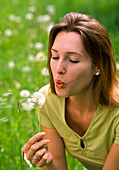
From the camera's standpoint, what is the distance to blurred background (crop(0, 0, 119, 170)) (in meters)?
2.14

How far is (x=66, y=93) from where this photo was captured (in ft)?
4.65

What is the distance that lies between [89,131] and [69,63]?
1.33ft

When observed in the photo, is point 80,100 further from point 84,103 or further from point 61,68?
point 61,68

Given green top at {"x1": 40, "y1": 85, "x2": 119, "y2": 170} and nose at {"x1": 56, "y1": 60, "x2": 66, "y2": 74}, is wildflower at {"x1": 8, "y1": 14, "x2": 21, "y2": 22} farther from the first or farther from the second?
nose at {"x1": 56, "y1": 60, "x2": 66, "y2": 74}

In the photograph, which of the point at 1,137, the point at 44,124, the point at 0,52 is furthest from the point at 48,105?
the point at 0,52

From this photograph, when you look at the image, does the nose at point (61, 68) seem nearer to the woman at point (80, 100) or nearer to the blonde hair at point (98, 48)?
the woman at point (80, 100)

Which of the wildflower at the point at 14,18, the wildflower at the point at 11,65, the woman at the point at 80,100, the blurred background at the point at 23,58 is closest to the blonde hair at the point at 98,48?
the woman at the point at 80,100

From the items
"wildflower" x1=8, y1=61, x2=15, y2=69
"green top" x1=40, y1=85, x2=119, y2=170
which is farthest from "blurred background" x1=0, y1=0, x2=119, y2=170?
"green top" x1=40, y1=85, x2=119, y2=170

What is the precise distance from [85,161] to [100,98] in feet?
1.37

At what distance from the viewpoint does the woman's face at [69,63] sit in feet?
4.56

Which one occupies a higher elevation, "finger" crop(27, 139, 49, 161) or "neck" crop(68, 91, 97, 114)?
"neck" crop(68, 91, 97, 114)

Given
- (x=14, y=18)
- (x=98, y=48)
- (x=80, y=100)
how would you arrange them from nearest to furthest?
1. (x=98, y=48)
2. (x=80, y=100)
3. (x=14, y=18)

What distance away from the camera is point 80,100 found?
63.4 inches

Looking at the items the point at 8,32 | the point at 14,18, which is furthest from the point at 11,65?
the point at 14,18
